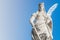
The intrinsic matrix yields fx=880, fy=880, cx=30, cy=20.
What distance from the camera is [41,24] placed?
1746 inches

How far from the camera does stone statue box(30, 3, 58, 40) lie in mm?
44188

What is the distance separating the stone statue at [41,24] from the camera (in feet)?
145

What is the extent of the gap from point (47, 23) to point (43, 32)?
2.17 feet

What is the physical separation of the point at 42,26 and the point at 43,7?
962 mm

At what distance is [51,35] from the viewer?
44.5m

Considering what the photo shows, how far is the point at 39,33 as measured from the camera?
4419 cm

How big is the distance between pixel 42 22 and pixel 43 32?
1.71 ft

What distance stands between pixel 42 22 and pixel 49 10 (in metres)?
0.91

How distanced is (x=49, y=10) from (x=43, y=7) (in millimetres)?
608

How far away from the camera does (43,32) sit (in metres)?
44.2

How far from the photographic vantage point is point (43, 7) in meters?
44.4

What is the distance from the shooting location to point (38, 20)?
44312 millimetres

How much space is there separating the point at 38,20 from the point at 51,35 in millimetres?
1016

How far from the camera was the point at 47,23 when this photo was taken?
1758 inches
